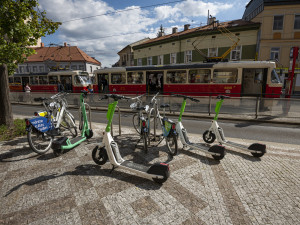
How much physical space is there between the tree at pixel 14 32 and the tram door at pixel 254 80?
10.9 m

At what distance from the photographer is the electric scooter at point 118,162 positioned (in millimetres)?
3061

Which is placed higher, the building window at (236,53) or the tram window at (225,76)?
the building window at (236,53)

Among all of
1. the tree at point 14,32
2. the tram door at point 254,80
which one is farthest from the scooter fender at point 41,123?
the tram door at point 254,80

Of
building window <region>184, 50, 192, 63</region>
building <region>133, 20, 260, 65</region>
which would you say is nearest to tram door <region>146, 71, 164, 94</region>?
building <region>133, 20, 260, 65</region>

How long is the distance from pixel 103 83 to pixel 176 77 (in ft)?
23.1

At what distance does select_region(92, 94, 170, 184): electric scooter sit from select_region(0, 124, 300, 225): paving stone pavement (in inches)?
6.1

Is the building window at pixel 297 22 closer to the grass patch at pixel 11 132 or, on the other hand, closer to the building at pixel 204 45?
the building at pixel 204 45

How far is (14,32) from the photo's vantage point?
529 cm

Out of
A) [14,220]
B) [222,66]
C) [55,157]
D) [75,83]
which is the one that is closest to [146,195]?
[14,220]

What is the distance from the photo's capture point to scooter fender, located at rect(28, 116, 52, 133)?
425cm

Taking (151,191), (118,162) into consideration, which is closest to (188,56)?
(118,162)

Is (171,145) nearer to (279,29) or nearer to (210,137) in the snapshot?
(210,137)

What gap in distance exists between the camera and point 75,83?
60.6ft

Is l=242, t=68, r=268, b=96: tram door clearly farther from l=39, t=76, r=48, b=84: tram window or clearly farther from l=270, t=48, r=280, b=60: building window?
l=39, t=76, r=48, b=84: tram window
